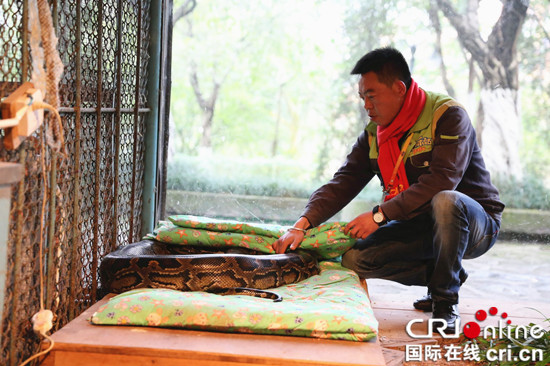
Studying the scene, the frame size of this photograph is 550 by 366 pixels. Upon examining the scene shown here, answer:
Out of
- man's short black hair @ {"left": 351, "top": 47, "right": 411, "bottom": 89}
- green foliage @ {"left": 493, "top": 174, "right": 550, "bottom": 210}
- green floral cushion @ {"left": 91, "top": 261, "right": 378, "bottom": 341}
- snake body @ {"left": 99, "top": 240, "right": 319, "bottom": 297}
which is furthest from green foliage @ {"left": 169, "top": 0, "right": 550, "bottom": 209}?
green floral cushion @ {"left": 91, "top": 261, "right": 378, "bottom": 341}

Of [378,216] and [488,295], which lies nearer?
[378,216]

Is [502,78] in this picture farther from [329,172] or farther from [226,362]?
[226,362]

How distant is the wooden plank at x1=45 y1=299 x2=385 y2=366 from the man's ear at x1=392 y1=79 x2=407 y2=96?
1511 mm

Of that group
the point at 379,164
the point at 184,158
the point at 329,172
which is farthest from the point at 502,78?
the point at 379,164

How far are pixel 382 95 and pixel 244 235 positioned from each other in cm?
108

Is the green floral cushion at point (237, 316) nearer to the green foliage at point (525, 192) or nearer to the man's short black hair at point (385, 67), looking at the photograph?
the man's short black hair at point (385, 67)

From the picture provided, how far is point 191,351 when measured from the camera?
2.42 meters

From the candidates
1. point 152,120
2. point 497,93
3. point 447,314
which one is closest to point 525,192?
point 497,93

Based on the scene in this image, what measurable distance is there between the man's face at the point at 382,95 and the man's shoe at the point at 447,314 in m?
1.02

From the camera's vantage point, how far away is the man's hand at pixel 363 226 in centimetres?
352

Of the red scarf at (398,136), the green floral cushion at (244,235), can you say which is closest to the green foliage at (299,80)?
the green floral cushion at (244,235)

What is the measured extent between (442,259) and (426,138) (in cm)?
66

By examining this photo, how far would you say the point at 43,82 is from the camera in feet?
7.80

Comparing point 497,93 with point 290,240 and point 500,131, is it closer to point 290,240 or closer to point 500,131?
point 500,131
